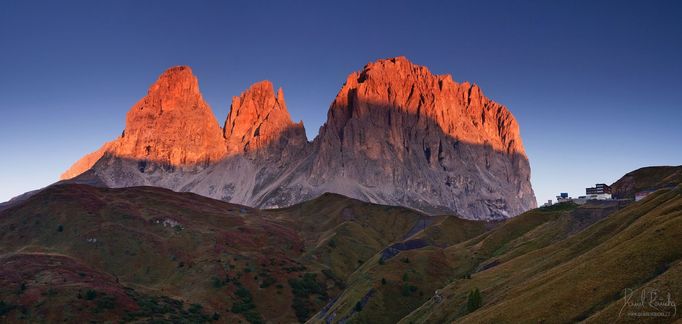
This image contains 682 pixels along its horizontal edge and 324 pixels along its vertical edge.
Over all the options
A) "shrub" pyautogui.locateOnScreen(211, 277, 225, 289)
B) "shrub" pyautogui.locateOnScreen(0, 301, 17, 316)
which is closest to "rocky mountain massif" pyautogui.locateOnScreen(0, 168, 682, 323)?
"shrub" pyautogui.locateOnScreen(0, 301, 17, 316)

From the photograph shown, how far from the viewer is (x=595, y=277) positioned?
253ft

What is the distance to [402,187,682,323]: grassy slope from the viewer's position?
232ft

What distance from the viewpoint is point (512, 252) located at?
501 ft

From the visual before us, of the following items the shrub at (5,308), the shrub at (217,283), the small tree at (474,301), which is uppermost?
the shrub at (217,283)

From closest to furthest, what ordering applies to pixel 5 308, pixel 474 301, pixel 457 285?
pixel 474 301
pixel 457 285
pixel 5 308

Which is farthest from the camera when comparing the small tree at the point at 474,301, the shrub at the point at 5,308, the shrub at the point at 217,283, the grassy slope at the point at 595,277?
the shrub at the point at 217,283

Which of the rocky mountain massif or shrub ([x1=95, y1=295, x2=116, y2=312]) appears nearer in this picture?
the rocky mountain massif

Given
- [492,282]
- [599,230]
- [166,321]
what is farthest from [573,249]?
[166,321]

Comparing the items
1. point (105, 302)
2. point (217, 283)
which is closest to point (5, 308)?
point (105, 302)

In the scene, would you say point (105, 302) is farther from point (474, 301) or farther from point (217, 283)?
point (474, 301)

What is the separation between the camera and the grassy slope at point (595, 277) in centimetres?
7056

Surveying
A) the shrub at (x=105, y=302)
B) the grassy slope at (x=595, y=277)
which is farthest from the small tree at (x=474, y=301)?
the shrub at (x=105, y=302)

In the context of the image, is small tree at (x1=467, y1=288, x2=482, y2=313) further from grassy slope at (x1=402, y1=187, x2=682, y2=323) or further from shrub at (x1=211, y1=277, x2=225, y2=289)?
shrub at (x1=211, y1=277, x2=225, y2=289)

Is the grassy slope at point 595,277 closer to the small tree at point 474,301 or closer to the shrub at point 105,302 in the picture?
the small tree at point 474,301
